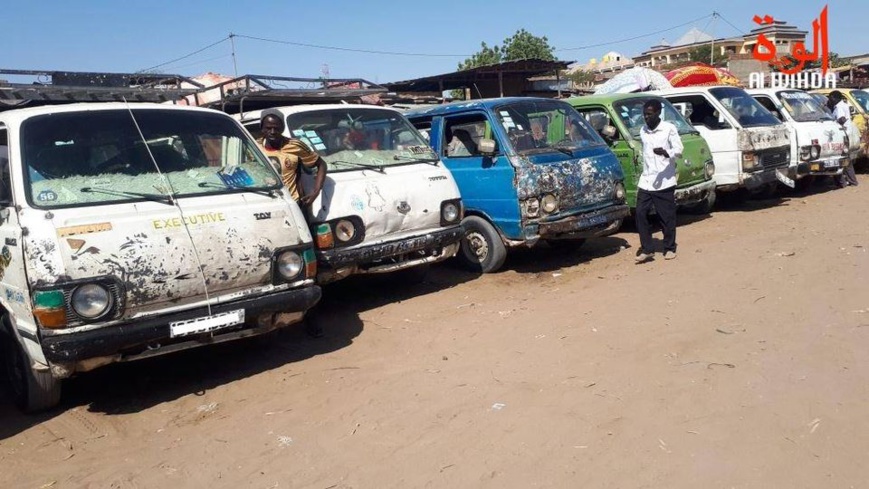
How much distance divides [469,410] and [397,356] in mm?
1143

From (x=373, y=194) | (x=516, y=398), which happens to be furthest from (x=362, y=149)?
A: (x=516, y=398)

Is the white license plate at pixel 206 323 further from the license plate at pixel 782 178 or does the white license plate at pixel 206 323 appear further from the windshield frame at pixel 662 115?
the license plate at pixel 782 178

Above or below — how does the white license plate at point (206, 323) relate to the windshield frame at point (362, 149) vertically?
below

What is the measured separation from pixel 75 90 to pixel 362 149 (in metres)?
2.40

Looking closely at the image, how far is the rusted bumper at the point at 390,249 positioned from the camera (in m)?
5.51

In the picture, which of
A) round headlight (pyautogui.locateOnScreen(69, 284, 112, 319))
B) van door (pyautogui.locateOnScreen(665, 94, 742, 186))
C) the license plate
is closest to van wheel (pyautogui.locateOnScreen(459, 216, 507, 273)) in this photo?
round headlight (pyautogui.locateOnScreen(69, 284, 112, 319))

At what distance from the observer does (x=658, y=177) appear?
22.6 feet

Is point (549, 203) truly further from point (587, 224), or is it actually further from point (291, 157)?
point (291, 157)

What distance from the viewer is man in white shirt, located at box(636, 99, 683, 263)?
6793 mm

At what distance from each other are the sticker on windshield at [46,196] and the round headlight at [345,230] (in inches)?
85.5

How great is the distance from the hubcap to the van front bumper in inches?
26.2

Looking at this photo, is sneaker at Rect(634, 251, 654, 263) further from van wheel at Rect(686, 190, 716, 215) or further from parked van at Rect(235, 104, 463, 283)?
van wheel at Rect(686, 190, 716, 215)

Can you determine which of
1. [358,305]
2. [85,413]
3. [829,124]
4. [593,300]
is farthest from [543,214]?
[829,124]

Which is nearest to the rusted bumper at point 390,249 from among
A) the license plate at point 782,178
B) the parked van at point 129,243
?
the parked van at point 129,243
